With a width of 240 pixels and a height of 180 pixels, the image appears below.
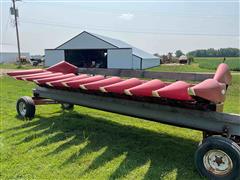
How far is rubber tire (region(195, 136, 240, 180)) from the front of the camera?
9.82ft

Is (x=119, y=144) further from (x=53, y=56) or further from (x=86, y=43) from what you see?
(x=53, y=56)

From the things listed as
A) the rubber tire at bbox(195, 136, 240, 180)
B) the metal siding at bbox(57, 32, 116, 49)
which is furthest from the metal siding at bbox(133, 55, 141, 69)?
the rubber tire at bbox(195, 136, 240, 180)

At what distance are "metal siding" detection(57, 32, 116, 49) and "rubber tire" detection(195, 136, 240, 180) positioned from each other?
102ft

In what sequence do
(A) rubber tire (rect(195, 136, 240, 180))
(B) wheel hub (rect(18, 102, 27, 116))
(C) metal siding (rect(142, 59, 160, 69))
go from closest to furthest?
1. (A) rubber tire (rect(195, 136, 240, 180))
2. (B) wheel hub (rect(18, 102, 27, 116))
3. (C) metal siding (rect(142, 59, 160, 69))

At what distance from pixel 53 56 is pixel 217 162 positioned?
118ft

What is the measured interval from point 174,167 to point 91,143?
1444 millimetres

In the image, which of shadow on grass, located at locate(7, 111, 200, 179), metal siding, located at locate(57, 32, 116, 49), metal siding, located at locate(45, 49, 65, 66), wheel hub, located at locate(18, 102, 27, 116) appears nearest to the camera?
shadow on grass, located at locate(7, 111, 200, 179)

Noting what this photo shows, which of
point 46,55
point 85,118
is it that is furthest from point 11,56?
point 85,118

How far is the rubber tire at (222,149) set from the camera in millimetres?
2992

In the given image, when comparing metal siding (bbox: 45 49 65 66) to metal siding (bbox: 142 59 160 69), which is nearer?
metal siding (bbox: 142 59 160 69)

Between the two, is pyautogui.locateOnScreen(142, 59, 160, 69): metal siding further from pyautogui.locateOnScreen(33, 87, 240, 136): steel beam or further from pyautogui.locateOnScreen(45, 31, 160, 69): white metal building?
pyautogui.locateOnScreen(33, 87, 240, 136): steel beam

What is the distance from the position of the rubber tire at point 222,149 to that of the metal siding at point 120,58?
29594 mm

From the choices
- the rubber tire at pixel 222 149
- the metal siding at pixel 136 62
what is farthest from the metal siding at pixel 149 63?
the rubber tire at pixel 222 149

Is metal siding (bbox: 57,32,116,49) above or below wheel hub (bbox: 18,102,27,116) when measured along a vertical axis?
above
